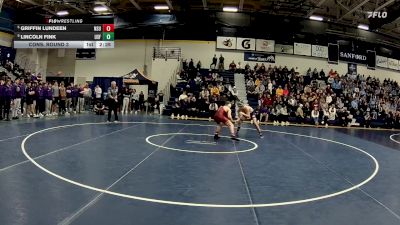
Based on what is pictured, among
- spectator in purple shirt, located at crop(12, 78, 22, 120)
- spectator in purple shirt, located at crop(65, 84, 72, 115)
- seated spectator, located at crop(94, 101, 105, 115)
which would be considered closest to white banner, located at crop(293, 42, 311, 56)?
seated spectator, located at crop(94, 101, 105, 115)

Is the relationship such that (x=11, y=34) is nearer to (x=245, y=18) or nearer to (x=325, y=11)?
(x=245, y=18)

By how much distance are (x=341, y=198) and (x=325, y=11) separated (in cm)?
2631

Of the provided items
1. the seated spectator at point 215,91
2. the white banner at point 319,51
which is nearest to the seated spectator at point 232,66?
the seated spectator at point 215,91

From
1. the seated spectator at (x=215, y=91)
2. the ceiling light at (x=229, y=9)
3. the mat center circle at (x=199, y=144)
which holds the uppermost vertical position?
the ceiling light at (x=229, y=9)

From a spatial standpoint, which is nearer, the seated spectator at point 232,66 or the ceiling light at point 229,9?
the seated spectator at point 232,66

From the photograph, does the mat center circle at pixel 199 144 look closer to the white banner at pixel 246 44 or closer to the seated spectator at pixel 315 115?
the seated spectator at pixel 315 115

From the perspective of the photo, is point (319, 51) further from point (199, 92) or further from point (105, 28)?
point (105, 28)

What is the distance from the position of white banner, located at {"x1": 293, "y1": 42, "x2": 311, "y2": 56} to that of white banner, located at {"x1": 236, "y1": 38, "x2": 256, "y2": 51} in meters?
3.72

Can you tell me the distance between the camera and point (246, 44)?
27.8m

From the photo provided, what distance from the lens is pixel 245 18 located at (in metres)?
27.7

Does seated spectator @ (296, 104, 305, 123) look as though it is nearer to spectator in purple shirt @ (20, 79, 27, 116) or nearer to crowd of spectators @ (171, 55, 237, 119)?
crowd of spectators @ (171, 55, 237, 119)

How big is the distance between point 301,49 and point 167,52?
11392 millimetres
